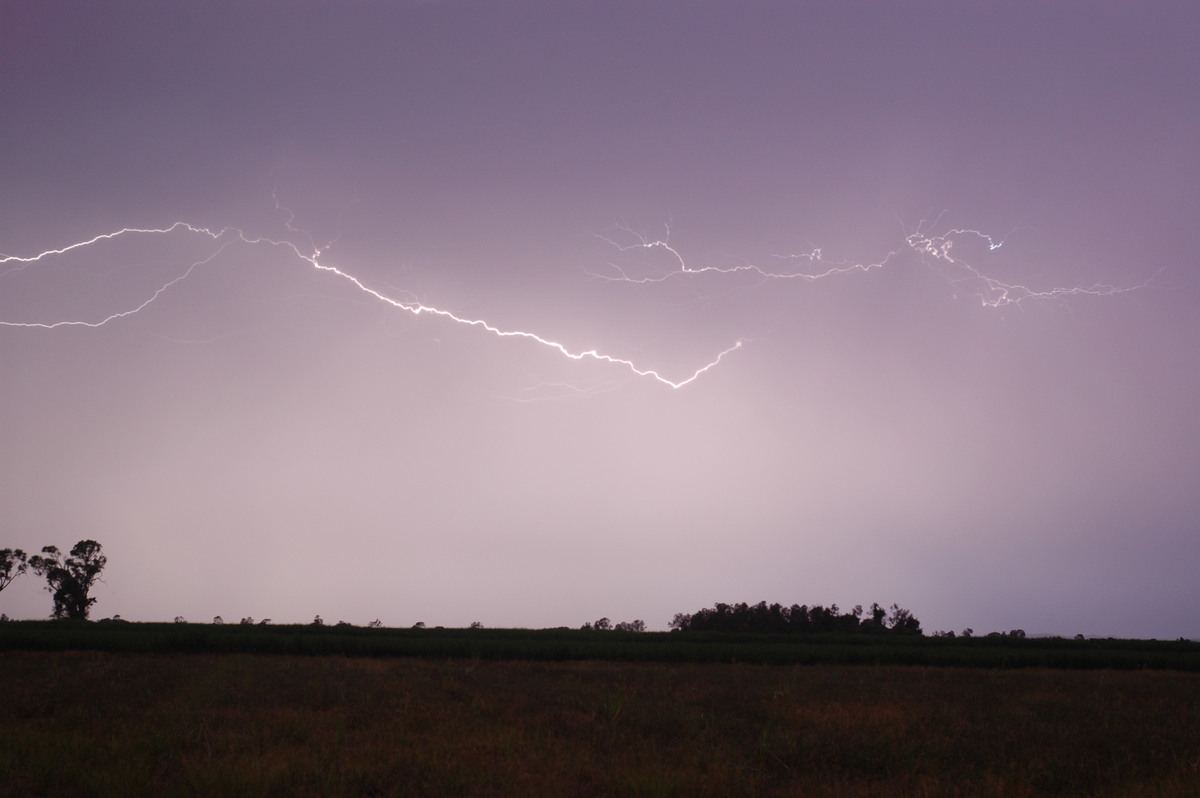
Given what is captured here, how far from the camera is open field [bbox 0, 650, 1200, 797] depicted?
7473 millimetres

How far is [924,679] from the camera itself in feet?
61.6

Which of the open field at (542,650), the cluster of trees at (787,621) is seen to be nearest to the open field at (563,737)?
the open field at (542,650)

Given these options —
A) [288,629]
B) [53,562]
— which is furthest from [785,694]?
[53,562]

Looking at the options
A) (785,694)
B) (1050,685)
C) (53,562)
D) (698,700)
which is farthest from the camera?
(53,562)

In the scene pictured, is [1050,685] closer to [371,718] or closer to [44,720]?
[371,718]

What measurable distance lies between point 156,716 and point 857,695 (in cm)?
1266

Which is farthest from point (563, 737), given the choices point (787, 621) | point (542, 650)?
point (787, 621)

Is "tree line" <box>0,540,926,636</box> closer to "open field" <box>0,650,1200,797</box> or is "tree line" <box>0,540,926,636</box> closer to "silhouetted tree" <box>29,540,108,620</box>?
"silhouetted tree" <box>29,540,108,620</box>

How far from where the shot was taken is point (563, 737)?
32.2 ft

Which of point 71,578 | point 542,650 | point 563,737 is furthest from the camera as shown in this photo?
point 71,578

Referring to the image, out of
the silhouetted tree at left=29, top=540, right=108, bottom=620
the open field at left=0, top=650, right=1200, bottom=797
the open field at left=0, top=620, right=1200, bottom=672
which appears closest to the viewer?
the open field at left=0, top=650, right=1200, bottom=797

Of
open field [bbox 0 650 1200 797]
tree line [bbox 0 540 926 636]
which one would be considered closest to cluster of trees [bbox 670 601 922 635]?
tree line [bbox 0 540 926 636]

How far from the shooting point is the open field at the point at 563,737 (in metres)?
7.47

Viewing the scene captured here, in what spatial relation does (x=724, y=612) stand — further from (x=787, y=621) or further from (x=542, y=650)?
(x=542, y=650)
